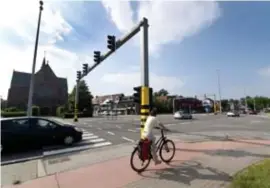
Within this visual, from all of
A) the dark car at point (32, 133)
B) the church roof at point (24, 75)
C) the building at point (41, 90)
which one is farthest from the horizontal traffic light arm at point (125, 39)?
the church roof at point (24, 75)

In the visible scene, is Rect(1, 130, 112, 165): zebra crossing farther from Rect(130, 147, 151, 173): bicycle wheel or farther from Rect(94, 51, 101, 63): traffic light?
Rect(94, 51, 101, 63): traffic light

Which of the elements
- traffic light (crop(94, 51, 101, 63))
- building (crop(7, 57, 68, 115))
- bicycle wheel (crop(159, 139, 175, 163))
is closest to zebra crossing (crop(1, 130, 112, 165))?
bicycle wheel (crop(159, 139, 175, 163))

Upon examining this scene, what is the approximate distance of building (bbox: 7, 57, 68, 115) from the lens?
78.6 meters

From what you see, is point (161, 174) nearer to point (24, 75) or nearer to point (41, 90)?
point (41, 90)

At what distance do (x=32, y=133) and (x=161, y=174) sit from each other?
7013mm

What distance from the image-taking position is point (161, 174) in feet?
21.9

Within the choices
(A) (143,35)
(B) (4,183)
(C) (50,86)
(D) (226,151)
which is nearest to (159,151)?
(D) (226,151)

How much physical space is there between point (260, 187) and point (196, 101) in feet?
335

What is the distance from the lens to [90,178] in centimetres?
657

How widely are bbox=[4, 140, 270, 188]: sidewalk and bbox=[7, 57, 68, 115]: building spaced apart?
72.0 m

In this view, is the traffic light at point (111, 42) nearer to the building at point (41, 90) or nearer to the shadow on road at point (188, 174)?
the shadow on road at point (188, 174)

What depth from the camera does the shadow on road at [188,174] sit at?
620 cm

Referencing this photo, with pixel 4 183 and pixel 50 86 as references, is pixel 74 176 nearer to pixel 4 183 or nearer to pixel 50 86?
pixel 4 183

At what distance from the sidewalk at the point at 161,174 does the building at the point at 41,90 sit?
72.0 meters
